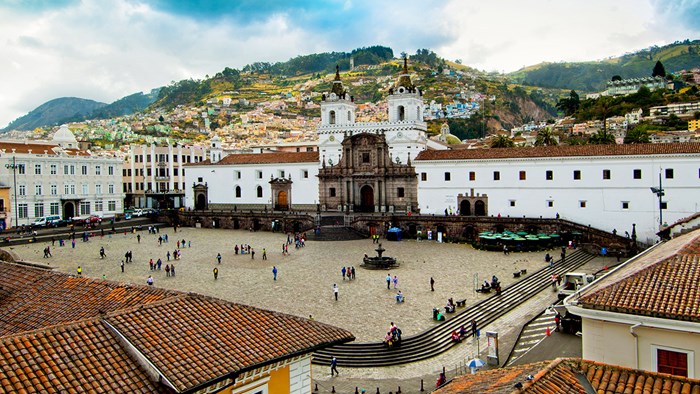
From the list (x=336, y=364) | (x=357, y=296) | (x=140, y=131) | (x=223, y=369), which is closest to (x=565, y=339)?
(x=336, y=364)

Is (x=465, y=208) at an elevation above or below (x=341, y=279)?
above

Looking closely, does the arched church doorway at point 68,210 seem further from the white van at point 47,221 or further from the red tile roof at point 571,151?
the red tile roof at point 571,151

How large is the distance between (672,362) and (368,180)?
43593 mm

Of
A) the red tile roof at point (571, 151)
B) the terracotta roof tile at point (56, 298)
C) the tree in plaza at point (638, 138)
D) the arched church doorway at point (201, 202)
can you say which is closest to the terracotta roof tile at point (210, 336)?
the terracotta roof tile at point (56, 298)

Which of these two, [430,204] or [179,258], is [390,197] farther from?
[179,258]

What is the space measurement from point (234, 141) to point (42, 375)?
129m

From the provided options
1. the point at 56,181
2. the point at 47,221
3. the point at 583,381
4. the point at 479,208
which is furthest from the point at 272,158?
the point at 583,381

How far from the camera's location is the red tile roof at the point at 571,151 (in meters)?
37.8

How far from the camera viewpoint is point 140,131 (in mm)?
142250

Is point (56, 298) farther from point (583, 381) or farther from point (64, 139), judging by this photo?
point (64, 139)

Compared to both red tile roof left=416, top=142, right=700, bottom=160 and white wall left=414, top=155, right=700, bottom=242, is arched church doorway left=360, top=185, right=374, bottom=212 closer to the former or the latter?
red tile roof left=416, top=142, right=700, bottom=160

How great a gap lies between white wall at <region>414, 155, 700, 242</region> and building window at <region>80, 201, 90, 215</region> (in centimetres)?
3625

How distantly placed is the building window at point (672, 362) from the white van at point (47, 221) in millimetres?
52649

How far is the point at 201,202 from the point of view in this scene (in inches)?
2395
